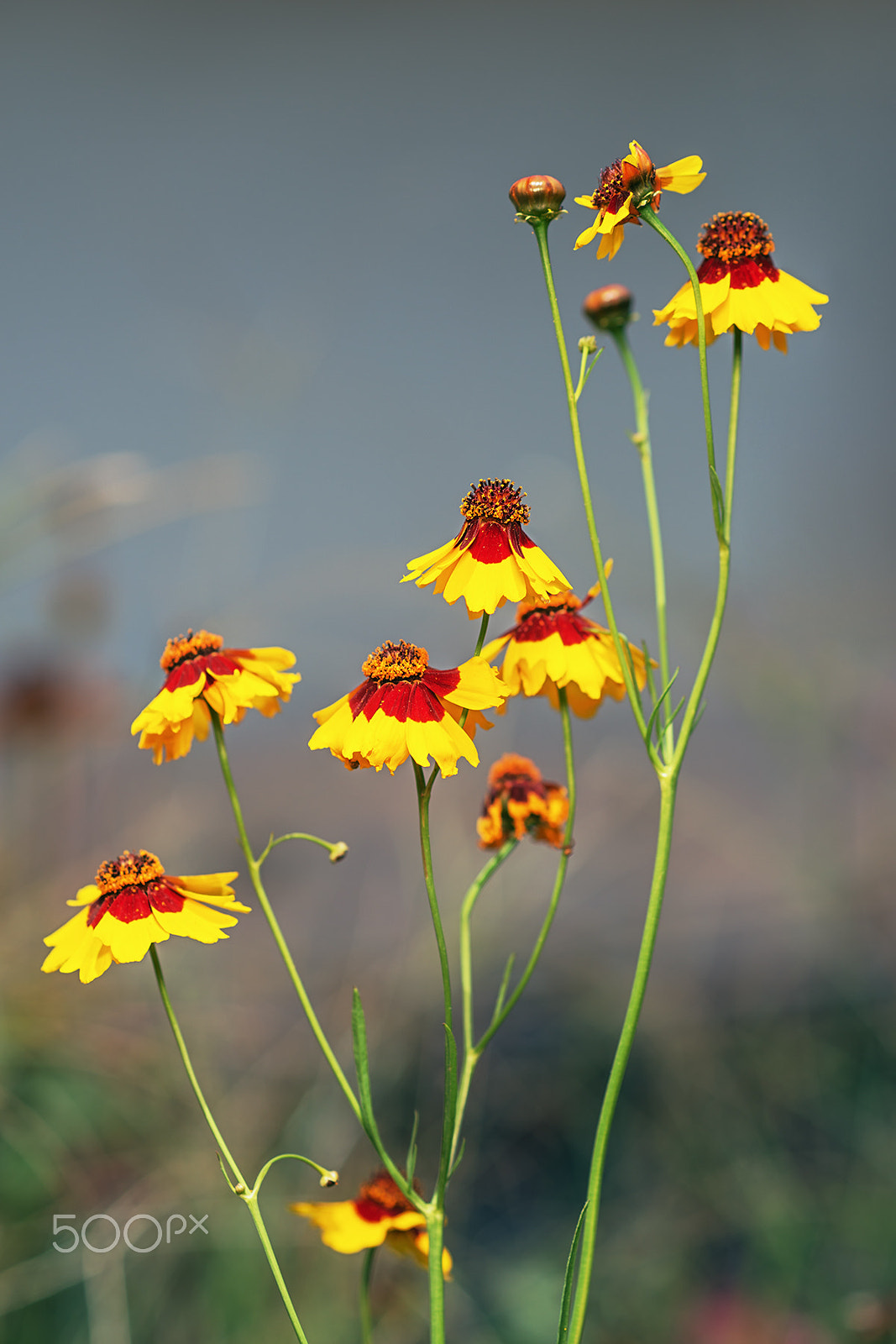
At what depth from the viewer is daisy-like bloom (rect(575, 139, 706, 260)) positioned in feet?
1.03

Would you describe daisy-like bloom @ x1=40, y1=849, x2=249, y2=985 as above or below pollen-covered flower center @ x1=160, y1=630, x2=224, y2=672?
below

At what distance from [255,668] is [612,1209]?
1.13 m

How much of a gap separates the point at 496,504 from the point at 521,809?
6.0 inches

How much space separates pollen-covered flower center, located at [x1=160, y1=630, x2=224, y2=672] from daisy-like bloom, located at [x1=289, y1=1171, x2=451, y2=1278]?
253mm

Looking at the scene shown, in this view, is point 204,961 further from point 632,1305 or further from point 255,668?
point 255,668

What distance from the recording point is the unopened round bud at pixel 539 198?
0.32 meters

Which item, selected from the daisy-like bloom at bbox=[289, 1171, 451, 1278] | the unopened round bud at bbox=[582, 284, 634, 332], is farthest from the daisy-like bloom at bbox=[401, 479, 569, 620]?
the daisy-like bloom at bbox=[289, 1171, 451, 1278]

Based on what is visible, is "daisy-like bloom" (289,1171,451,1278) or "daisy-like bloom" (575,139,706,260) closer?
"daisy-like bloom" (575,139,706,260)

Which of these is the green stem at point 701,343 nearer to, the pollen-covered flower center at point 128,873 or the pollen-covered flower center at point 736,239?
the pollen-covered flower center at point 736,239

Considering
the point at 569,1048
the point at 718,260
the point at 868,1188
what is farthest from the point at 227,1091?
the point at 718,260

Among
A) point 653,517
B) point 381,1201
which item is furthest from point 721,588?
point 381,1201

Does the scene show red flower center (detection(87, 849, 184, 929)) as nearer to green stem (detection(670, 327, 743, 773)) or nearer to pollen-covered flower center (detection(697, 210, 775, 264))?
green stem (detection(670, 327, 743, 773))

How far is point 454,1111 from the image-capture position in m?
0.32

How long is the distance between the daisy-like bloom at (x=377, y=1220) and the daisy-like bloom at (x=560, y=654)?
0.25 meters
